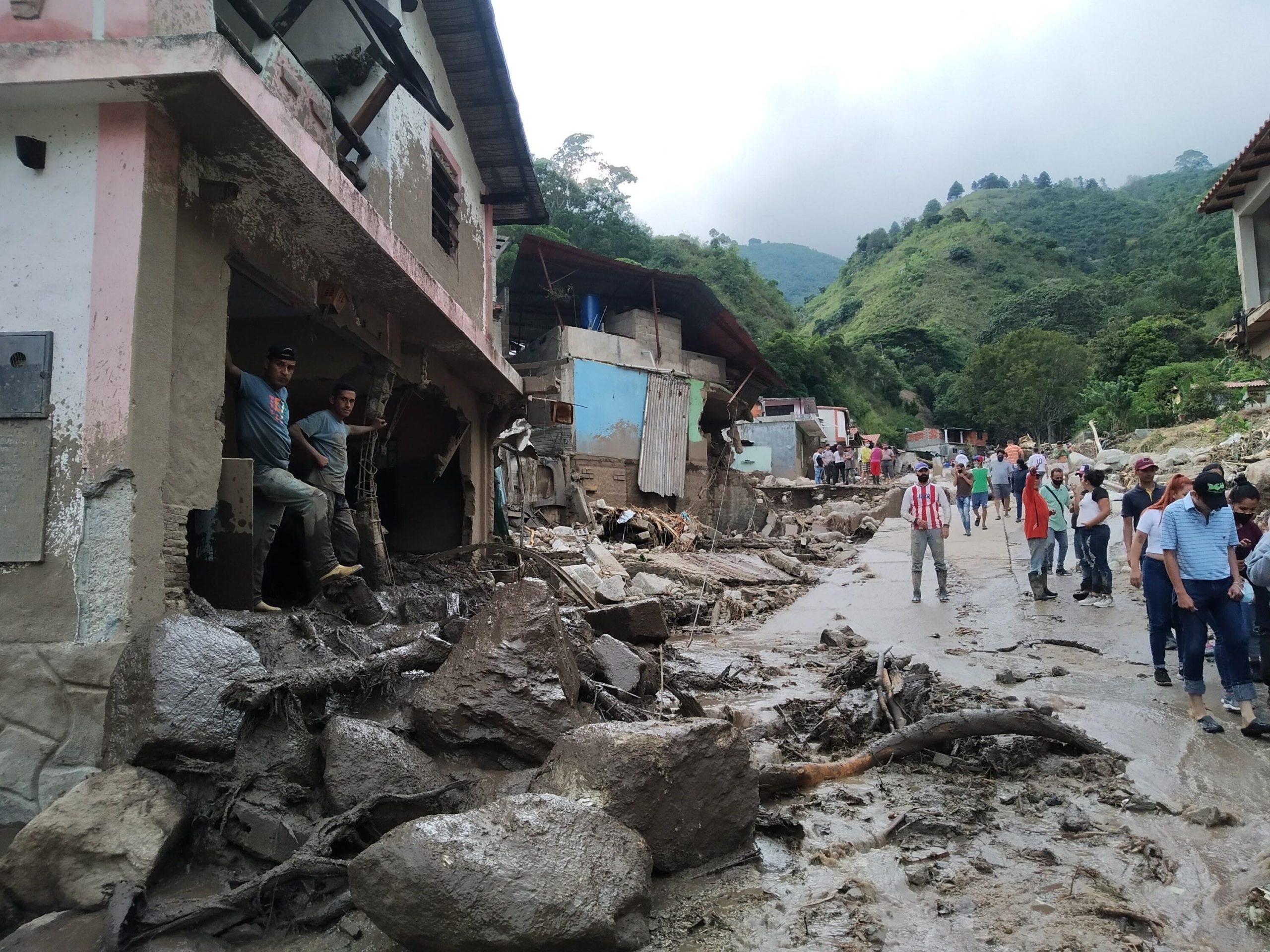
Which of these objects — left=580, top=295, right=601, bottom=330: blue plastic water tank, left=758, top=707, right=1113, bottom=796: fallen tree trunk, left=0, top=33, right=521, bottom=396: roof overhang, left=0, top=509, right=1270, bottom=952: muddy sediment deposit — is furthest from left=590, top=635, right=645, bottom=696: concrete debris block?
left=580, top=295, right=601, bottom=330: blue plastic water tank

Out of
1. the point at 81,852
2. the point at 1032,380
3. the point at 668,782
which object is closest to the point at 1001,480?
the point at 668,782

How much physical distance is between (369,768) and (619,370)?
55.6 feet

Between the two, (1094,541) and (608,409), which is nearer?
(1094,541)

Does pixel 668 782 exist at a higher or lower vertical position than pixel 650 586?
lower

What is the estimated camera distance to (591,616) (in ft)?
23.7

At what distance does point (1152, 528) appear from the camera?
6805mm

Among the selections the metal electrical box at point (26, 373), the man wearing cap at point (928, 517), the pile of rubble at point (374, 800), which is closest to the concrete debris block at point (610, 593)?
the man wearing cap at point (928, 517)

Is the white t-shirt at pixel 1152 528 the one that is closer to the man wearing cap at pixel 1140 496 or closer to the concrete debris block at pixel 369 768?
the man wearing cap at pixel 1140 496

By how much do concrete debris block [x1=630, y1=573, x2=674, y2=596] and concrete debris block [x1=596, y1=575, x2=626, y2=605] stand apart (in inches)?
45.0

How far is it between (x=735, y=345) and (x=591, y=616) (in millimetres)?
16873

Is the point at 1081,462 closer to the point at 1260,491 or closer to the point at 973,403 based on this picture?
the point at 1260,491

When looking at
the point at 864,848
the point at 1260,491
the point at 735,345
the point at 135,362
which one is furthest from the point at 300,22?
the point at 735,345

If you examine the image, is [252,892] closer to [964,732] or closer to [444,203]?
[964,732]

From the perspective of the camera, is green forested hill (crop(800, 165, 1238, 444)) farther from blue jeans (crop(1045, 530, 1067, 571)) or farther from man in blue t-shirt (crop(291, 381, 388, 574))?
man in blue t-shirt (crop(291, 381, 388, 574))
